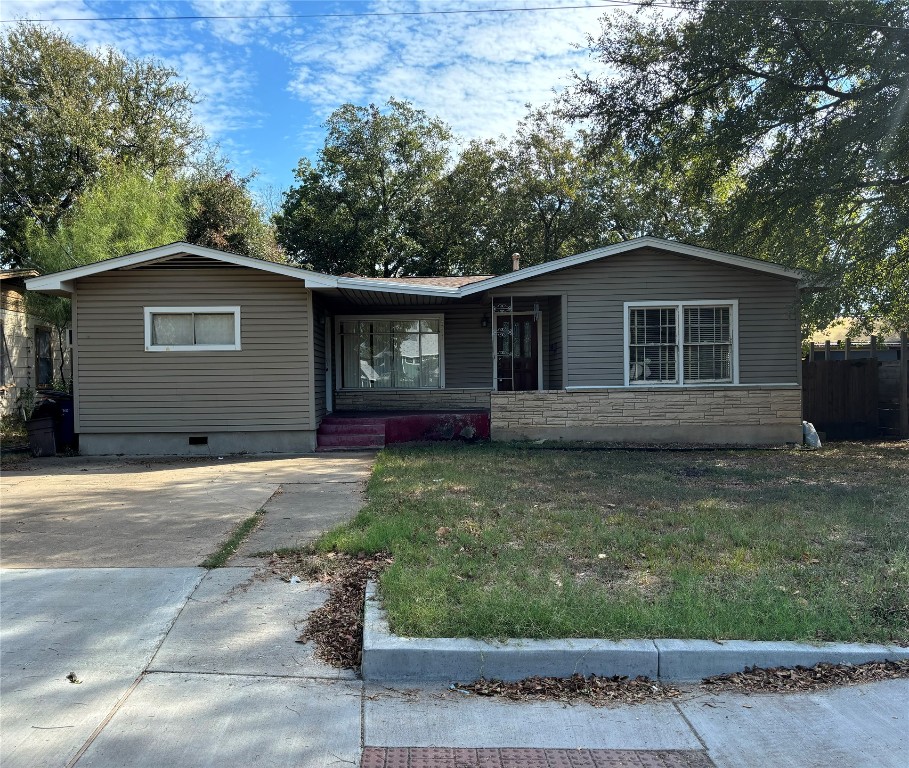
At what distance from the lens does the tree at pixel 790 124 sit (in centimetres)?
1103

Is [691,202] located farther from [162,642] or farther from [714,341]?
[162,642]

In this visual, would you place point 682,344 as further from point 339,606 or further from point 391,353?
point 339,606

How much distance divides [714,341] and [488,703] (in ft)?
35.6

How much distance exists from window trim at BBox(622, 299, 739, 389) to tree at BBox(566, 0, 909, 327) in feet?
4.53

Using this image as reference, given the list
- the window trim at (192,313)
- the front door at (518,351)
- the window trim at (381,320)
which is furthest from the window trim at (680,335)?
the window trim at (192,313)

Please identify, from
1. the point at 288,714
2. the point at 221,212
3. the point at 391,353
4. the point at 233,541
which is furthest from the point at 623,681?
the point at 221,212

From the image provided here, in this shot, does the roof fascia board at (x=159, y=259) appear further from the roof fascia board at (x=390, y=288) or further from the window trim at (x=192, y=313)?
the window trim at (x=192, y=313)

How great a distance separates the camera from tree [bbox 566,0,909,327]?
11.0 m

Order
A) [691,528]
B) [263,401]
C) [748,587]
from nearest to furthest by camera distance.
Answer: [748,587] → [691,528] → [263,401]

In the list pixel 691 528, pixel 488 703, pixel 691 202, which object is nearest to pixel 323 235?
pixel 691 202

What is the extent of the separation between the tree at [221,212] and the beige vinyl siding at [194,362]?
46.5 feet

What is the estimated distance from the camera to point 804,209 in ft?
40.0

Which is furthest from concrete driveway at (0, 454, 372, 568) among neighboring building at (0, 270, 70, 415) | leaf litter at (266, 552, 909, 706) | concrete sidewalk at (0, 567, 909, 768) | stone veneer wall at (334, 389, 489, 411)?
neighboring building at (0, 270, 70, 415)

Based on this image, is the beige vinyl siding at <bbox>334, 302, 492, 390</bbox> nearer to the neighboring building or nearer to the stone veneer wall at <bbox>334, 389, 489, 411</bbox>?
the stone veneer wall at <bbox>334, 389, 489, 411</bbox>
